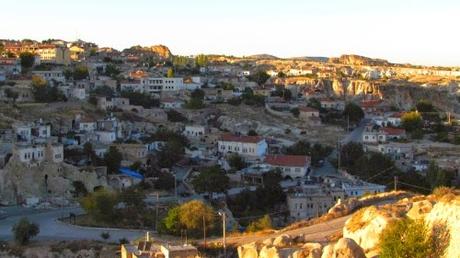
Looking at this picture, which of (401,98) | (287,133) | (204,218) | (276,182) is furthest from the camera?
(401,98)

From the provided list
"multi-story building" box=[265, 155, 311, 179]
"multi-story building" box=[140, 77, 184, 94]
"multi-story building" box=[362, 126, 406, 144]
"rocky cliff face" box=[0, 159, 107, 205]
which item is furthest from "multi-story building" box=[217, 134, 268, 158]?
"multi-story building" box=[140, 77, 184, 94]

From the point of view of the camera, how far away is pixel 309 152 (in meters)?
41.0

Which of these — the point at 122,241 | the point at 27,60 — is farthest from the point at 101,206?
the point at 27,60

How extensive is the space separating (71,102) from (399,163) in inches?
854

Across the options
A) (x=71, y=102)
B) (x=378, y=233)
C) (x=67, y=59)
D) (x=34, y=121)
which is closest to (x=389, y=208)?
(x=378, y=233)

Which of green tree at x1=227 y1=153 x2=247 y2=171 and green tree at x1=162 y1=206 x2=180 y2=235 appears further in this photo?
green tree at x1=227 y1=153 x2=247 y2=171

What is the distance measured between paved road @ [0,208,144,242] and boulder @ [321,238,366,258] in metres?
13.8

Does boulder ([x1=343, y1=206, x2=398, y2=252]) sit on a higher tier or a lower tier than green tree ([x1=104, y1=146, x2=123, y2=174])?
higher

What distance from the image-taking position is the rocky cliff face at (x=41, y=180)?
2997cm

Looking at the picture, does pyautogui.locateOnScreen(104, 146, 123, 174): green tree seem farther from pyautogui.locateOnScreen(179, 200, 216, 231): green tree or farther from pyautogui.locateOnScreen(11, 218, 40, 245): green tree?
pyautogui.locateOnScreen(179, 200, 216, 231): green tree

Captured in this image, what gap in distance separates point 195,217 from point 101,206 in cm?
491

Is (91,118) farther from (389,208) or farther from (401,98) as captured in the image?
(401,98)

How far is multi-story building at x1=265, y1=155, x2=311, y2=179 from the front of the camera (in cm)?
3631

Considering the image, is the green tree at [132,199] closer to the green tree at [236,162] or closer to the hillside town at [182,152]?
the hillside town at [182,152]
